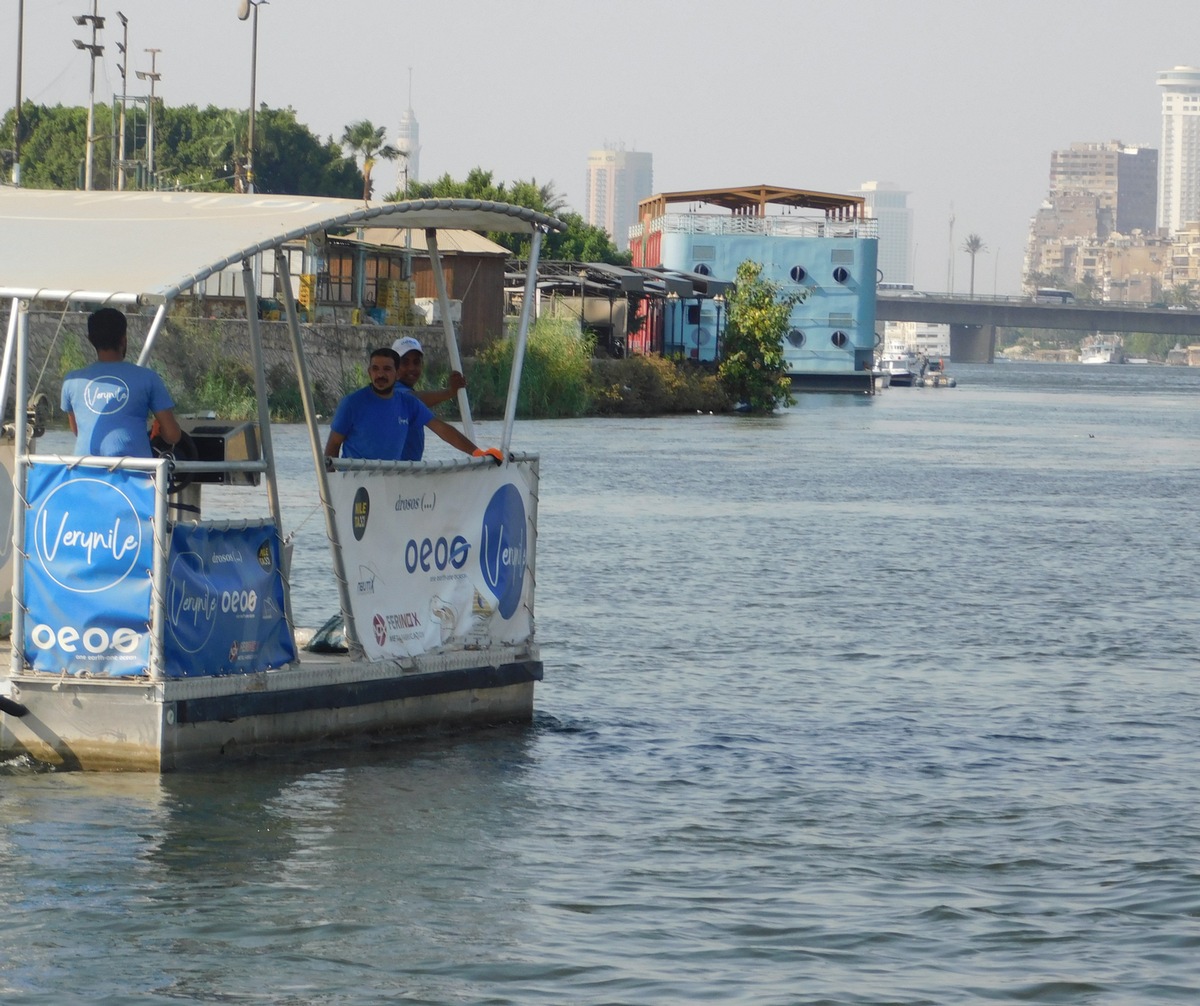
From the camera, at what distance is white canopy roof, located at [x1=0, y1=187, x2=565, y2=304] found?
31.2 feet

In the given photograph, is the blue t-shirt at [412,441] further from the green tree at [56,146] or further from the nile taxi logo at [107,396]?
the green tree at [56,146]

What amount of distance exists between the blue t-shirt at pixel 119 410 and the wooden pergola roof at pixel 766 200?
91.6 meters

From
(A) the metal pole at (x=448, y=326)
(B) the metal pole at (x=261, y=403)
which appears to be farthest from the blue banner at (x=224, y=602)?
(A) the metal pole at (x=448, y=326)

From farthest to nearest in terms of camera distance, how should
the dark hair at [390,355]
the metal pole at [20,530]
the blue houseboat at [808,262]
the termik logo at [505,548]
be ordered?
the blue houseboat at [808,262], the termik logo at [505,548], the dark hair at [390,355], the metal pole at [20,530]

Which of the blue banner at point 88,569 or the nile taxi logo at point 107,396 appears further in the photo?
the nile taxi logo at point 107,396

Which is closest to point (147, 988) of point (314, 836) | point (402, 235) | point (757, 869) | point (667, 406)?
point (314, 836)

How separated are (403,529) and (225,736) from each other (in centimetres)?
162

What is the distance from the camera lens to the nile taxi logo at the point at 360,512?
10750 millimetres

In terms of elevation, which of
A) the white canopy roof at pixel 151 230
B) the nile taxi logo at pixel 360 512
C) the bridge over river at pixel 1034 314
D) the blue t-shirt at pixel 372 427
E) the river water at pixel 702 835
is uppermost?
the bridge over river at pixel 1034 314

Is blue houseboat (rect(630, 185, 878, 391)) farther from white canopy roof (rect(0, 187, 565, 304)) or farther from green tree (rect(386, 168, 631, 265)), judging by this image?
white canopy roof (rect(0, 187, 565, 304))

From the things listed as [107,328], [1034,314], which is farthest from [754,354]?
[1034,314]

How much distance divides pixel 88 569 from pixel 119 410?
791 millimetres

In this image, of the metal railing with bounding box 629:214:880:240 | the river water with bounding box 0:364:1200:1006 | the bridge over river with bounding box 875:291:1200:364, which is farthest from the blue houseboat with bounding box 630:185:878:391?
the river water with bounding box 0:364:1200:1006

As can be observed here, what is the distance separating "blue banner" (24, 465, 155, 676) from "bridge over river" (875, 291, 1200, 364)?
508 ft
